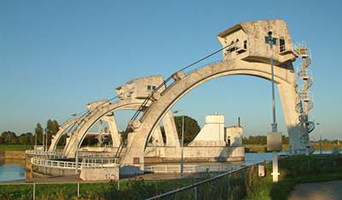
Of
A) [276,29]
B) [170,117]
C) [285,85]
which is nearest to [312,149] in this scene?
[285,85]

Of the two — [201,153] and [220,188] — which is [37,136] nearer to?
[201,153]

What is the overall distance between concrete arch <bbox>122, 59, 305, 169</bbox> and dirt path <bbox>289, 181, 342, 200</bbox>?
1411cm

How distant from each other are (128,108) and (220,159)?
1671cm

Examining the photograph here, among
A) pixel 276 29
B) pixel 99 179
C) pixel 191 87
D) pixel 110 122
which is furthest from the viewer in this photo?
pixel 110 122

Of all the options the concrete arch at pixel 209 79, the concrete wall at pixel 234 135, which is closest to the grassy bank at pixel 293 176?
the concrete arch at pixel 209 79

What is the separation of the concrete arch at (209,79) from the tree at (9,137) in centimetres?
10575

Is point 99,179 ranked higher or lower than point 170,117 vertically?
lower

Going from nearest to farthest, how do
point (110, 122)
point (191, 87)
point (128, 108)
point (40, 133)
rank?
point (191, 87) → point (128, 108) → point (110, 122) → point (40, 133)

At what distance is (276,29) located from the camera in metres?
33.5

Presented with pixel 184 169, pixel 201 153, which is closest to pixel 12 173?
pixel 184 169

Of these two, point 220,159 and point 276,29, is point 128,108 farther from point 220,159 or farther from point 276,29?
point 276,29

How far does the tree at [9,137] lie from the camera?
122 m

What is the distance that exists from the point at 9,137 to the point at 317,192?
419 ft

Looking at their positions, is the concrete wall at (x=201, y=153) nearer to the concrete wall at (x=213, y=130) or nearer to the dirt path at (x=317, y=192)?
the concrete wall at (x=213, y=130)
